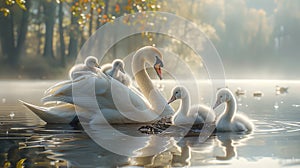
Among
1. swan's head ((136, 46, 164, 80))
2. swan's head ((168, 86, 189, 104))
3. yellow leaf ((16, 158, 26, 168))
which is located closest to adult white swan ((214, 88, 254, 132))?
swan's head ((168, 86, 189, 104))

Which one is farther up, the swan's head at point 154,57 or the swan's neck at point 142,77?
the swan's head at point 154,57

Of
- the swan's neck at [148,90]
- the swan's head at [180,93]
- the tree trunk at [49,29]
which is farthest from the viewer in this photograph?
the tree trunk at [49,29]

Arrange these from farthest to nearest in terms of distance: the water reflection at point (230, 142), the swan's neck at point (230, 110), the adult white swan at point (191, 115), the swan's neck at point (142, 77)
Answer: the swan's neck at point (142, 77)
the adult white swan at point (191, 115)
the swan's neck at point (230, 110)
the water reflection at point (230, 142)

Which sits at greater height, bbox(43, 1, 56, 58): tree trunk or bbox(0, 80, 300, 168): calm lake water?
bbox(43, 1, 56, 58): tree trunk

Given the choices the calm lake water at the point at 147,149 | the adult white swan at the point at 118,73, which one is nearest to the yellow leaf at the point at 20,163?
the calm lake water at the point at 147,149

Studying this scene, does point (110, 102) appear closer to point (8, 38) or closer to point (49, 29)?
point (8, 38)

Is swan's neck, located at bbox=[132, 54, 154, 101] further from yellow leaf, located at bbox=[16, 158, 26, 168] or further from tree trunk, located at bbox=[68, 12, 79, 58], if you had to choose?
tree trunk, located at bbox=[68, 12, 79, 58]

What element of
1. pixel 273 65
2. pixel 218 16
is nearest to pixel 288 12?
pixel 273 65

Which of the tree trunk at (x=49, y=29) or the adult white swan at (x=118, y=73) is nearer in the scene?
the adult white swan at (x=118, y=73)

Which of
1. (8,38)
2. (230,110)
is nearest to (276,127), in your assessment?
(230,110)

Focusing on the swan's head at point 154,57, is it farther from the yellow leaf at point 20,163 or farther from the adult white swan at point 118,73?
the yellow leaf at point 20,163

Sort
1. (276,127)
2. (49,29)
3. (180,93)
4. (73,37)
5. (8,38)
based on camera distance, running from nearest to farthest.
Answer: (276,127), (180,93), (8,38), (49,29), (73,37)

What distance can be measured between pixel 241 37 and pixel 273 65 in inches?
344

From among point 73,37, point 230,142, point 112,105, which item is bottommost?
point 230,142
